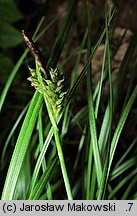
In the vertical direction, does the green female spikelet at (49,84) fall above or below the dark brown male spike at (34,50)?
below

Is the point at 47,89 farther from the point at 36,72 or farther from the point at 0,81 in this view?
the point at 0,81

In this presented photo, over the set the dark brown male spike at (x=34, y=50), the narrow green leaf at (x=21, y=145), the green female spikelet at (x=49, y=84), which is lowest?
the narrow green leaf at (x=21, y=145)

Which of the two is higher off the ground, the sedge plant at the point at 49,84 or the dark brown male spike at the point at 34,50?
the dark brown male spike at the point at 34,50

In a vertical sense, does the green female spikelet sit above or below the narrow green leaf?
above

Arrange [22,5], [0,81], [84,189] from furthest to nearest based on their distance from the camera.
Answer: [22,5] → [0,81] → [84,189]

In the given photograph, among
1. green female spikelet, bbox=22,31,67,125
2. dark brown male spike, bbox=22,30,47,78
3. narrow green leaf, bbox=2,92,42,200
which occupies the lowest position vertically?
narrow green leaf, bbox=2,92,42,200

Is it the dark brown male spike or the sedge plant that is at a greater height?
the dark brown male spike

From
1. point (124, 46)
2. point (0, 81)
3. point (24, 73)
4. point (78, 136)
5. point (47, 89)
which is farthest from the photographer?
point (24, 73)

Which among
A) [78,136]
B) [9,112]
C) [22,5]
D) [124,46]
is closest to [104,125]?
[78,136]

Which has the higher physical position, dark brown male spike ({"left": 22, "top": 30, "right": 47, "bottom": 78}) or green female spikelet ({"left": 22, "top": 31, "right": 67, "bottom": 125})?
dark brown male spike ({"left": 22, "top": 30, "right": 47, "bottom": 78})

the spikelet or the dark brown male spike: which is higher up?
the dark brown male spike

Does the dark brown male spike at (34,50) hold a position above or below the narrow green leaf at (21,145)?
above
